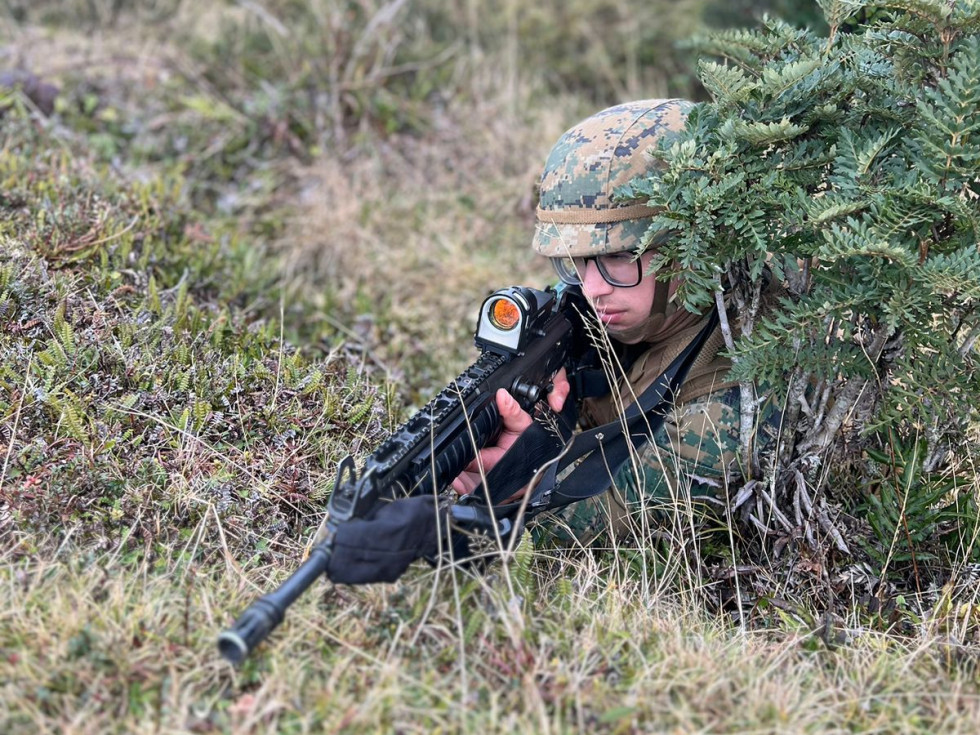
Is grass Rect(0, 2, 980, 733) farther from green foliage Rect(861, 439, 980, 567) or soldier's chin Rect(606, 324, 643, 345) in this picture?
soldier's chin Rect(606, 324, 643, 345)

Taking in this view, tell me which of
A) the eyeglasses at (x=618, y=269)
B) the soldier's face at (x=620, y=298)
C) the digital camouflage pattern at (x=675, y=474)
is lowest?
the digital camouflage pattern at (x=675, y=474)

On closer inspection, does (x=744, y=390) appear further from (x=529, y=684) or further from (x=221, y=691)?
(x=221, y=691)

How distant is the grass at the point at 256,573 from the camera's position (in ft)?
7.39

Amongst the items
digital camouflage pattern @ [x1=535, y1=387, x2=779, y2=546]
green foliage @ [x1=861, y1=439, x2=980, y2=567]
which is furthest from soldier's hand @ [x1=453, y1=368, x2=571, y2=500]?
green foliage @ [x1=861, y1=439, x2=980, y2=567]

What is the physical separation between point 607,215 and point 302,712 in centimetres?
193

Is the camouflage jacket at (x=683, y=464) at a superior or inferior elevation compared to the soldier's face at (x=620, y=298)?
inferior

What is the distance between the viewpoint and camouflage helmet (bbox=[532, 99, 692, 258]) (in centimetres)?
313

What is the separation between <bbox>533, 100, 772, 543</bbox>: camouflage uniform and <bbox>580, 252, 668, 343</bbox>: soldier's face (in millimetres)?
59

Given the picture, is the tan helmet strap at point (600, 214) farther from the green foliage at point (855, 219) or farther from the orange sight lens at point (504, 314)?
the orange sight lens at point (504, 314)

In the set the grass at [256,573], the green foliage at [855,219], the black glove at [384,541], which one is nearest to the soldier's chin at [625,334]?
the green foliage at [855,219]

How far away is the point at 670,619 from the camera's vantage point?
267 cm

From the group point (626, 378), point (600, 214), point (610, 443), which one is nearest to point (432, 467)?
point (610, 443)

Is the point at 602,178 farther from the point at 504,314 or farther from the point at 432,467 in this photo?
the point at 432,467

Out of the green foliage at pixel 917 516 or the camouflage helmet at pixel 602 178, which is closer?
the green foliage at pixel 917 516
